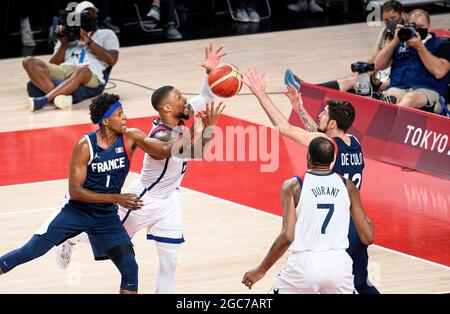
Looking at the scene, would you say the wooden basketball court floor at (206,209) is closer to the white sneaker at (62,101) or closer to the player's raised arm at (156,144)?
the white sneaker at (62,101)

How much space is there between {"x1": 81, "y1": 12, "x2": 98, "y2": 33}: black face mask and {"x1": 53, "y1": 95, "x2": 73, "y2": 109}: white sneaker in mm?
889

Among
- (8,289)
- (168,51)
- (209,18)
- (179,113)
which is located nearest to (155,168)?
(179,113)

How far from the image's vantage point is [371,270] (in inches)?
309

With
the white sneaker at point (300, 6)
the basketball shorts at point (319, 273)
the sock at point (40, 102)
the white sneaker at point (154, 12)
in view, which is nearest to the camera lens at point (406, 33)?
the sock at point (40, 102)

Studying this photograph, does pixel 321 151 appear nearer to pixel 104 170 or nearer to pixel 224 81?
pixel 104 170

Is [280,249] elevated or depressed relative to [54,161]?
elevated

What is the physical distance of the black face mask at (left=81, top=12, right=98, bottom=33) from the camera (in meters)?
12.8

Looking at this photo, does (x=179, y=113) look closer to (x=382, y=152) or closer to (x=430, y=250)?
(x=430, y=250)

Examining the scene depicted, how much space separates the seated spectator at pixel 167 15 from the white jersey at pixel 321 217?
11.6 meters

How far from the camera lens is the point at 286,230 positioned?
5840 millimetres

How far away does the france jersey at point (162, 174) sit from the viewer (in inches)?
280

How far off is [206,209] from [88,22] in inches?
170

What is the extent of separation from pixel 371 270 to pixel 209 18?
11701mm
